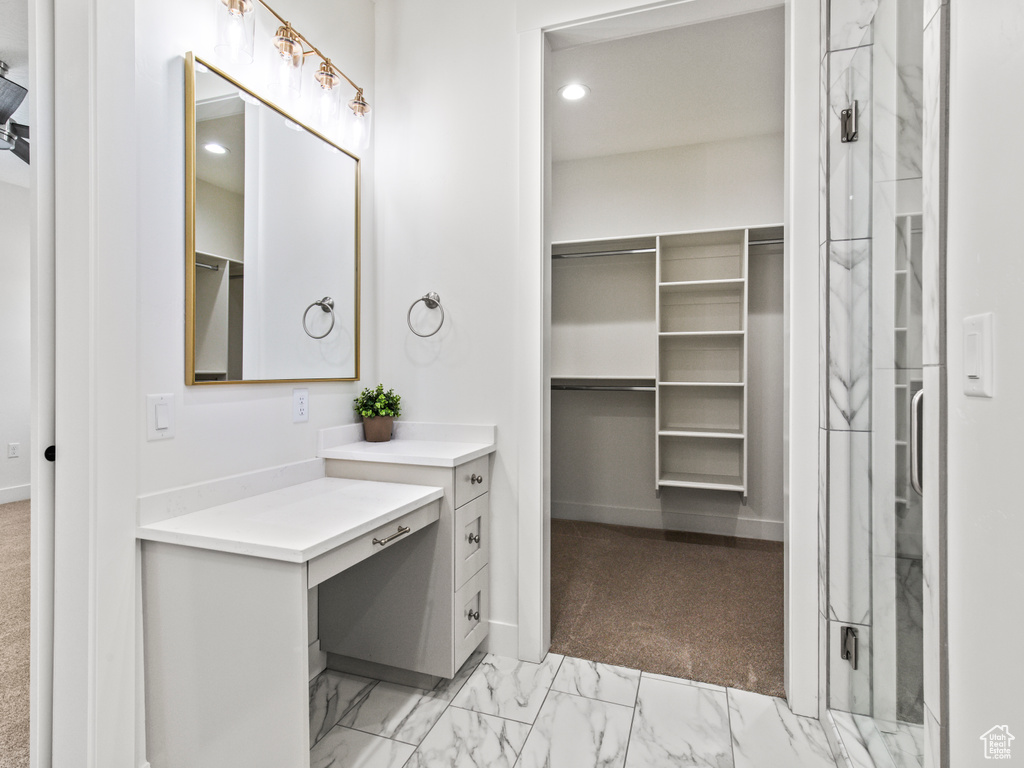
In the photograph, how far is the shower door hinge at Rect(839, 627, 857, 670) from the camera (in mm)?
1574

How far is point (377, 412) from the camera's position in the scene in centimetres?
Answer: 222

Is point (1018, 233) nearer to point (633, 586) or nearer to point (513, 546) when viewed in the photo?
point (513, 546)

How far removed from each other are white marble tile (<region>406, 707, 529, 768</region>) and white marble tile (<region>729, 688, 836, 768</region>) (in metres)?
0.65

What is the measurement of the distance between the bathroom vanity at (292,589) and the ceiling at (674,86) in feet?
5.21

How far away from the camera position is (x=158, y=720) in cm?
140

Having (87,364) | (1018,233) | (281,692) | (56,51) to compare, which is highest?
(56,51)

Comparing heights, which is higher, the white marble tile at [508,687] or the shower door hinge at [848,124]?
the shower door hinge at [848,124]

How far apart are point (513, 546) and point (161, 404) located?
1310mm

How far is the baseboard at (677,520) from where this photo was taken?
3621mm

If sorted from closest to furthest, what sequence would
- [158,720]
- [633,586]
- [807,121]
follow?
[158,720] → [807,121] → [633,586]

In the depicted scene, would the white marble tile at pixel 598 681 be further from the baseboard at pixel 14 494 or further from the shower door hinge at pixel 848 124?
the baseboard at pixel 14 494

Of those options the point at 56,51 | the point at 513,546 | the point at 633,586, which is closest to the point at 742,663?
the point at 633,586

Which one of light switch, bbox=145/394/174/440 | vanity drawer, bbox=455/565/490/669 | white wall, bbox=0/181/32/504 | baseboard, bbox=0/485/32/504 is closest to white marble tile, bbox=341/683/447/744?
vanity drawer, bbox=455/565/490/669

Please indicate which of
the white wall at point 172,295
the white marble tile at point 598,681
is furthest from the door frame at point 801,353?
the white wall at point 172,295
